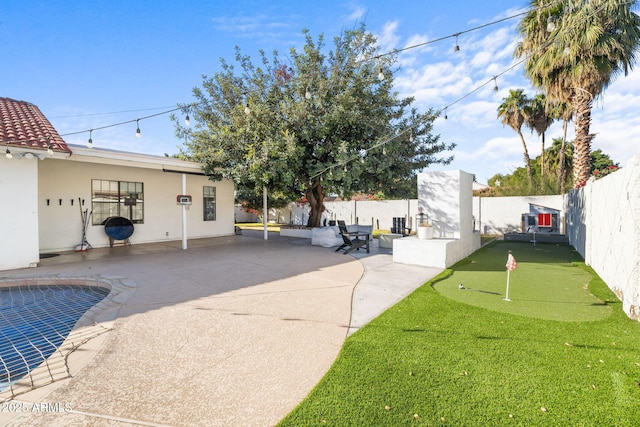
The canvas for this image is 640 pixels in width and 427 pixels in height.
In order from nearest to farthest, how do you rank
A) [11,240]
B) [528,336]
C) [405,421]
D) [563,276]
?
[405,421] < [528,336] < [563,276] < [11,240]

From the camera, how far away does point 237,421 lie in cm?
215

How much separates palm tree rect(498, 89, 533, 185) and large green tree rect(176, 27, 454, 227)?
1134cm

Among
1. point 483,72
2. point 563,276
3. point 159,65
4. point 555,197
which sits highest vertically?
point 159,65

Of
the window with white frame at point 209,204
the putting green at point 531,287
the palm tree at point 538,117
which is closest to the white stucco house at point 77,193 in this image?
the window with white frame at point 209,204

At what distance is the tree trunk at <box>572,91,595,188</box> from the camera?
34.0 feet

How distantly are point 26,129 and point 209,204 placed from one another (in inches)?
278

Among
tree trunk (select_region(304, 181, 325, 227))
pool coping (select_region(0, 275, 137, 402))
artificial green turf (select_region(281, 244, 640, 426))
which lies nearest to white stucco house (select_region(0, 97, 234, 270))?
pool coping (select_region(0, 275, 137, 402))

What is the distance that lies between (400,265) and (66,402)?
22.1ft

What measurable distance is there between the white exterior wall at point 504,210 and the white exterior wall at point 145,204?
1390 cm

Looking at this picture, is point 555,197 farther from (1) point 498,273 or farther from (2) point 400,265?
(2) point 400,265

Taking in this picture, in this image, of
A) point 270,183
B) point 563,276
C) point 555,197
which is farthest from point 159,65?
point 555,197

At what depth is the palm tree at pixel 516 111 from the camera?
2081 cm

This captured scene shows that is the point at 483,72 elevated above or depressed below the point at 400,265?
above

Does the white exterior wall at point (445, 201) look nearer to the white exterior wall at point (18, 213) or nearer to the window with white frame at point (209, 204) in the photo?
the window with white frame at point (209, 204)
